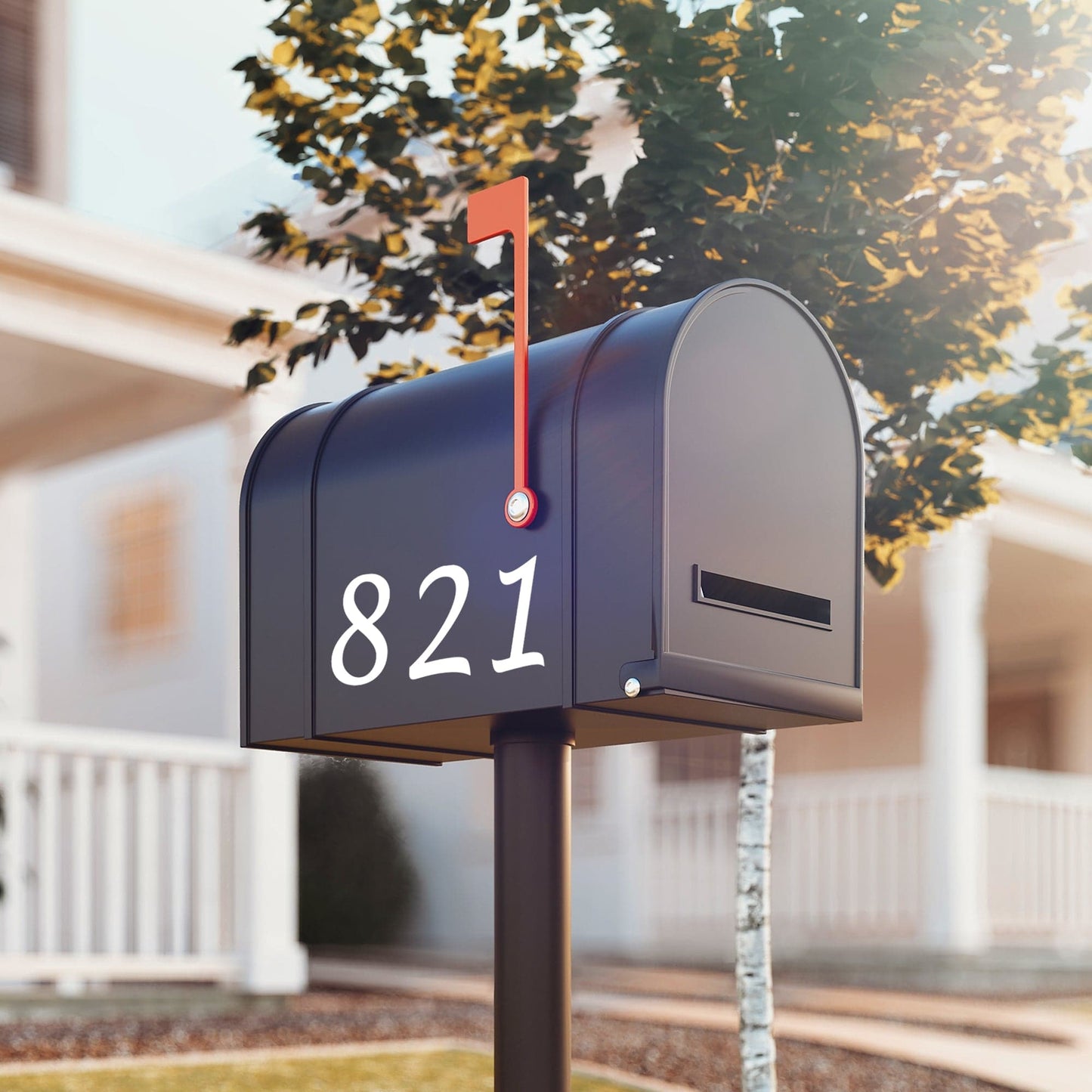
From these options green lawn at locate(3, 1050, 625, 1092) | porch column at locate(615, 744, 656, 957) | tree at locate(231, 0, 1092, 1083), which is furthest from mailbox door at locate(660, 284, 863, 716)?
porch column at locate(615, 744, 656, 957)

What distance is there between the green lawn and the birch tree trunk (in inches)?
49.2

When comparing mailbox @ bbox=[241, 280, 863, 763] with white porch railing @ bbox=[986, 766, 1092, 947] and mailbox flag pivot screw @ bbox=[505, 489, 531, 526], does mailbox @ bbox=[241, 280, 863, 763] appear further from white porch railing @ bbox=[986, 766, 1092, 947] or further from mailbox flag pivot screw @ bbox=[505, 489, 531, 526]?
white porch railing @ bbox=[986, 766, 1092, 947]

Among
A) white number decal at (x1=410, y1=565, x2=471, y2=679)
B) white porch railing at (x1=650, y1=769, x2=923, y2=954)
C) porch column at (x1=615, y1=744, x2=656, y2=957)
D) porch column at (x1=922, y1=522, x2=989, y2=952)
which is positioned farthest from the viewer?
porch column at (x1=615, y1=744, x2=656, y2=957)

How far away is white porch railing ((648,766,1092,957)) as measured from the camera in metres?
9.55

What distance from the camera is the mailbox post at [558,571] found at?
1.64 m

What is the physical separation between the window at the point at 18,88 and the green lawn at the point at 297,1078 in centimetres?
520

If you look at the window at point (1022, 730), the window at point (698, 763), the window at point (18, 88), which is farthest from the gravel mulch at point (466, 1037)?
the window at point (1022, 730)

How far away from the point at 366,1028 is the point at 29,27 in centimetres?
582

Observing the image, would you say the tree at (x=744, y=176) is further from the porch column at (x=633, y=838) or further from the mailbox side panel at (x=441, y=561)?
the porch column at (x=633, y=838)

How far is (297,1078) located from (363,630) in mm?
3508

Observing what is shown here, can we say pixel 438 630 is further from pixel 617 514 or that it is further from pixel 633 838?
pixel 633 838

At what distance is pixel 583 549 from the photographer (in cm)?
166

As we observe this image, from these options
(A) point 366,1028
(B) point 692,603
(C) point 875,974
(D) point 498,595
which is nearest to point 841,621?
(B) point 692,603

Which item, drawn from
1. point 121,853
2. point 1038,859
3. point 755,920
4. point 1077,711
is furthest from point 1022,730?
point 755,920
